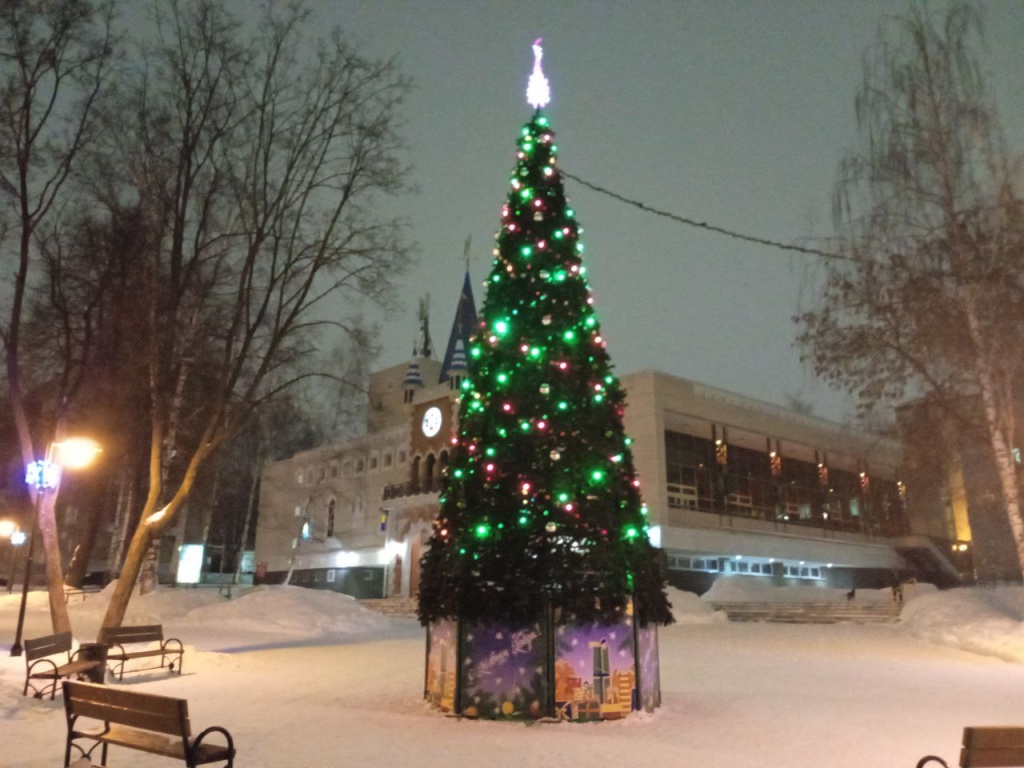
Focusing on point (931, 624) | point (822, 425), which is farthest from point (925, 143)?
point (822, 425)

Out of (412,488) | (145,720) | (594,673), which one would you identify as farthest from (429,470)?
(145,720)

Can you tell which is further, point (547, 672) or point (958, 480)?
point (958, 480)

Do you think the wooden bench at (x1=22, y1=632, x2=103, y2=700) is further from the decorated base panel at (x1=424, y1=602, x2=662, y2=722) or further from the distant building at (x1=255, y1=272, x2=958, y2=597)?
the distant building at (x1=255, y1=272, x2=958, y2=597)

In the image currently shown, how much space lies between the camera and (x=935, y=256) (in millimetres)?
16000

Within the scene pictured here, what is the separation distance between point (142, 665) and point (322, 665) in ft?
9.93

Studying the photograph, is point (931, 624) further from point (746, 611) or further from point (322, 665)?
point (322, 665)

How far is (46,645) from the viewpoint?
987 cm

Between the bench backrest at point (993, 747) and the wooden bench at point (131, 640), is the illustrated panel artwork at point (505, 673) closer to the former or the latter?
the bench backrest at point (993, 747)

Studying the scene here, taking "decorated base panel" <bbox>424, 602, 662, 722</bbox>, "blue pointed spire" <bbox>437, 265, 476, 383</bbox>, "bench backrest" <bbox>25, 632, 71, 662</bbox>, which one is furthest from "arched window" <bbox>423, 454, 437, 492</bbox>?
"decorated base panel" <bbox>424, 602, 662, 722</bbox>

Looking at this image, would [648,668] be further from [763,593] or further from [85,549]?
[85,549]

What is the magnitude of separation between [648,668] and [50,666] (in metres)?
8.61

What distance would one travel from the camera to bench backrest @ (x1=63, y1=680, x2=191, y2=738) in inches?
209

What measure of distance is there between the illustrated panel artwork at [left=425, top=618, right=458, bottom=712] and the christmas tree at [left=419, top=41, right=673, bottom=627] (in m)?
0.33

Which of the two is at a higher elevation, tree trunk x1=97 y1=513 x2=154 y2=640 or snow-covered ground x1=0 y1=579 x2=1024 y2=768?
tree trunk x1=97 y1=513 x2=154 y2=640
